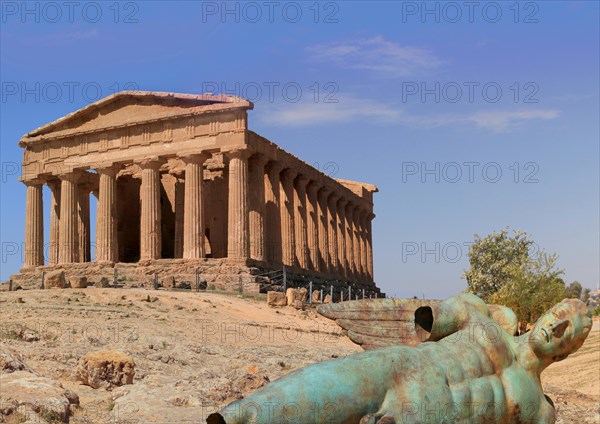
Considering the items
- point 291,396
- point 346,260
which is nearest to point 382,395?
point 291,396

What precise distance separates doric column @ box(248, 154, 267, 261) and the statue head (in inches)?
1432

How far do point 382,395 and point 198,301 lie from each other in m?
26.1

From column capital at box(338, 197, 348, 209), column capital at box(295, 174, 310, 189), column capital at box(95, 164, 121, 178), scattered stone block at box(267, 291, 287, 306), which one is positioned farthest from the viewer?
column capital at box(338, 197, 348, 209)

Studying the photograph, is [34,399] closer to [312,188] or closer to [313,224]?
[313,224]

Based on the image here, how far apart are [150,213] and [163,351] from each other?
24512mm

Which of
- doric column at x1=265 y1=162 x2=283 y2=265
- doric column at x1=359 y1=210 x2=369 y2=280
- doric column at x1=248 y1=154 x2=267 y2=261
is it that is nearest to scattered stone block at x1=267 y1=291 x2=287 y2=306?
doric column at x1=248 y1=154 x2=267 y2=261

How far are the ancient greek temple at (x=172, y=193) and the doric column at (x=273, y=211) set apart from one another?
2.1 inches

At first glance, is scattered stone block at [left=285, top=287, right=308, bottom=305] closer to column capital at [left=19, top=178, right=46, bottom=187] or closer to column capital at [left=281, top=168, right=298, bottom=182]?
column capital at [left=281, top=168, right=298, bottom=182]

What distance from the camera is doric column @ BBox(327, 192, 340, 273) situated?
52062 mm

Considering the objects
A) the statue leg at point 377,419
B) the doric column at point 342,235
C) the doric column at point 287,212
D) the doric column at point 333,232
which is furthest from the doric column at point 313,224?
the statue leg at point 377,419

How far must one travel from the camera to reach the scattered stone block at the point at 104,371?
13.1 metres

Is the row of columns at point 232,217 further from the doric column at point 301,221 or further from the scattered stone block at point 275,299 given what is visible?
the scattered stone block at point 275,299

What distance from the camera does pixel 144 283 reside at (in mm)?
38000

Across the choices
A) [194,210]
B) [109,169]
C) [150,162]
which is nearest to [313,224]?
[194,210]
